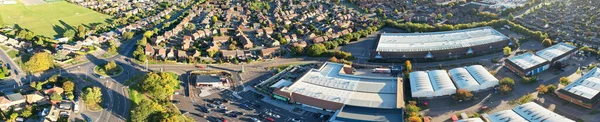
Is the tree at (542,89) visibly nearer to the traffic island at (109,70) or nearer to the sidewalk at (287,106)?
the sidewalk at (287,106)

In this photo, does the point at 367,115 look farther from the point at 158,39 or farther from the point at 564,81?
the point at 158,39

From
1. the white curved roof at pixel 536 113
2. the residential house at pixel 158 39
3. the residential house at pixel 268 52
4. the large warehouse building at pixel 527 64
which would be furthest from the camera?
the residential house at pixel 158 39

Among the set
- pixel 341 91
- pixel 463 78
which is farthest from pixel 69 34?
pixel 463 78

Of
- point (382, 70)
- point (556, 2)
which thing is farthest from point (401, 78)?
point (556, 2)

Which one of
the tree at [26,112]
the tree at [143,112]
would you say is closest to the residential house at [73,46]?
the tree at [26,112]

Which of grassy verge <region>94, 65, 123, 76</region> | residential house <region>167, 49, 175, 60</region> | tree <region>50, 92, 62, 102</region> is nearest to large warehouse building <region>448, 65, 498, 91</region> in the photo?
residential house <region>167, 49, 175, 60</region>

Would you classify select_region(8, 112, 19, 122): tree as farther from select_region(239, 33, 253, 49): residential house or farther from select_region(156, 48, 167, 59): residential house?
select_region(239, 33, 253, 49): residential house
